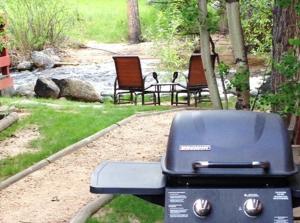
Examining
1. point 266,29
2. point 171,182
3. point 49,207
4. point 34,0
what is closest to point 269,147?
point 171,182

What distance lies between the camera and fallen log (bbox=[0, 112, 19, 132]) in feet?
23.8

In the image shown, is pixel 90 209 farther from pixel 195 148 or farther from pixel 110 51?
pixel 110 51

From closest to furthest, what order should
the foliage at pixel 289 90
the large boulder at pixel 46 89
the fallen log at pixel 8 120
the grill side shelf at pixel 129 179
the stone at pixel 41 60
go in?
1. the grill side shelf at pixel 129 179
2. the foliage at pixel 289 90
3. the fallen log at pixel 8 120
4. the large boulder at pixel 46 89
5. the stone at pixel 41 60

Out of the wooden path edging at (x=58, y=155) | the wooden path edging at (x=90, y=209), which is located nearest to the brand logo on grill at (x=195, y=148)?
the wooden path edging at (x=90, y=209)

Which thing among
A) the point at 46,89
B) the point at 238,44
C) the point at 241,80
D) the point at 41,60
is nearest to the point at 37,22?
the point at 41,60

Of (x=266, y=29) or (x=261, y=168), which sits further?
(x=266, y=29)

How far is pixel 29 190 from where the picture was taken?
16.7 feet

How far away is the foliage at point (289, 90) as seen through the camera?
128 inches

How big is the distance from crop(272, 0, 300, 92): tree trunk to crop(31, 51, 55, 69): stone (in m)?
16.1

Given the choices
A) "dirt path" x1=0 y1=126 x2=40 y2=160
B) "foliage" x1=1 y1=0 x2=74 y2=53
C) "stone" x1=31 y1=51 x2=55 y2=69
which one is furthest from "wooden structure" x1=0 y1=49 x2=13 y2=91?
"stone" x1=31 y1=51 x2=55 y2=69

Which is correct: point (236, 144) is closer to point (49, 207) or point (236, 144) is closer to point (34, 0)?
point (49, 207)

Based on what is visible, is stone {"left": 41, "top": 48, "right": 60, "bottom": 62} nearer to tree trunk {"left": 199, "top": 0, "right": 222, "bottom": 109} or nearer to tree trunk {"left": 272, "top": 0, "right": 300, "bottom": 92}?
tree trunk {"left": 272, "top": 0, "right": 300, "bottom": 92}

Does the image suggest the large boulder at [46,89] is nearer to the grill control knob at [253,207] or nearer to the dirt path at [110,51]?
the dirt path at [110,51]

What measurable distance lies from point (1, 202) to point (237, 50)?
202 cm
